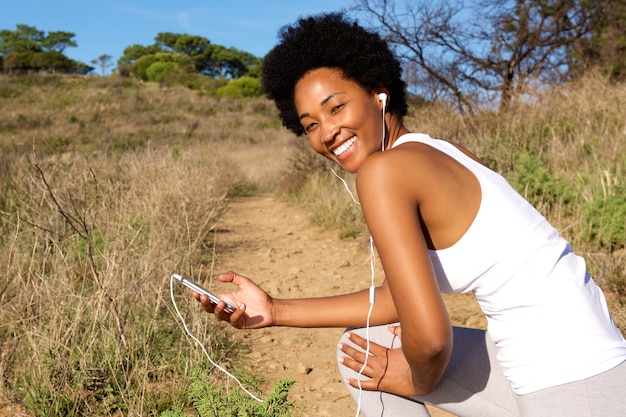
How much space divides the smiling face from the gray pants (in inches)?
22.3

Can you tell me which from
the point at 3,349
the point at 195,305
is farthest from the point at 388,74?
the point at 3,349

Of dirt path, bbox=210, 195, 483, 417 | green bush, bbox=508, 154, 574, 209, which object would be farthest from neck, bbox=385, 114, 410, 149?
green bush, bbox=508, 154, 574, 209

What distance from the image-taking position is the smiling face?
1.68m

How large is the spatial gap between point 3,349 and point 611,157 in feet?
16.7

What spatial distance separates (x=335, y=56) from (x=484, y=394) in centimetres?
101

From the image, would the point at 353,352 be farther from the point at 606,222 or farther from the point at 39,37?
the point at 39,37

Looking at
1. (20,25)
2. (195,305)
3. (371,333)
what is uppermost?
(20,25)

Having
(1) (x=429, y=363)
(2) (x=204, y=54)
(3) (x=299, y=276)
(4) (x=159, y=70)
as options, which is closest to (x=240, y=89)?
(4) (x=159, y=70)

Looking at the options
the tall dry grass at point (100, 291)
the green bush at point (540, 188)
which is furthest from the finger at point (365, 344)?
the green bush at point (540, 188)

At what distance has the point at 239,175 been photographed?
11055 mm

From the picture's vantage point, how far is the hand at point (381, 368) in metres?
1.65

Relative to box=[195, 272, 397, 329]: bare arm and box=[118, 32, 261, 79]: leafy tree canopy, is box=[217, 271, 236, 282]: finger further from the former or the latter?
box=[118, 32, 261, 79]: leafy tree canopy

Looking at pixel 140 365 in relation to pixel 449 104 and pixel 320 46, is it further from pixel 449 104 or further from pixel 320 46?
pixel 449 104

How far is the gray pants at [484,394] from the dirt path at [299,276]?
3.20 feet
